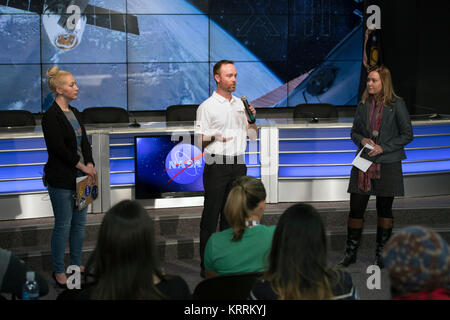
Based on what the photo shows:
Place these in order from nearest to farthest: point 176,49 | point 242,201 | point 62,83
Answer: point 242,201 → point 62,83 → point 176,49

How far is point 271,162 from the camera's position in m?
5.50

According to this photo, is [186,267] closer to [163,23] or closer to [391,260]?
[391,260]

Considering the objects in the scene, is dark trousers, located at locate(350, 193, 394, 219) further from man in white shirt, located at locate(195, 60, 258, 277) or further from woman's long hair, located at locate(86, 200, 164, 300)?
woman's long hair, located at locate(86, 200, 164, 300)

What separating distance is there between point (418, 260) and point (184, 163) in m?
3.76

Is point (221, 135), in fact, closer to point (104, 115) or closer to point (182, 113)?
point (182, 113)

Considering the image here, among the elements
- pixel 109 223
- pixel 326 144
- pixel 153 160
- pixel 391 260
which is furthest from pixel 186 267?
pixel 391 260

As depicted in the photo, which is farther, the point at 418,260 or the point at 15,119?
the point at 15,119

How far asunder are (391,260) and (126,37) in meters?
7.84

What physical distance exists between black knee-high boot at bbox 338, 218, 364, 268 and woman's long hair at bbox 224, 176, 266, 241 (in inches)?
68.9

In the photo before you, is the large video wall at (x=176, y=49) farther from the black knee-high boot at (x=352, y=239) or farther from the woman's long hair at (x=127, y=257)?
the woman's long hair at (x=127, y=257)

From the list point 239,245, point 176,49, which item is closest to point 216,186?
point 239,245

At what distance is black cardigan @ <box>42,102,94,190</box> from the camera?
3.80 meters

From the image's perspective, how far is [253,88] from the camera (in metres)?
9.38

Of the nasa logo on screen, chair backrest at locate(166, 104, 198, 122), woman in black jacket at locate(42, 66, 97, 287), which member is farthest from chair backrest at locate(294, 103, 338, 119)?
woman in black jacket at locate(42, 66, 97, 287)
